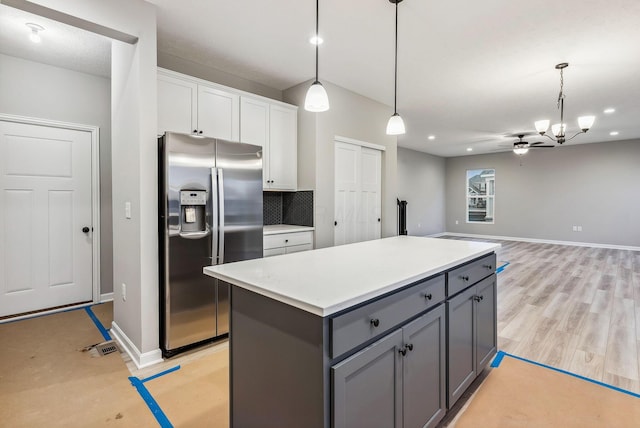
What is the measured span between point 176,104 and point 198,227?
118 centimetres

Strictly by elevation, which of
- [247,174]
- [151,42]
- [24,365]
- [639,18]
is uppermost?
[639,18]

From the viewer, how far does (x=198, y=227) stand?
102 inches

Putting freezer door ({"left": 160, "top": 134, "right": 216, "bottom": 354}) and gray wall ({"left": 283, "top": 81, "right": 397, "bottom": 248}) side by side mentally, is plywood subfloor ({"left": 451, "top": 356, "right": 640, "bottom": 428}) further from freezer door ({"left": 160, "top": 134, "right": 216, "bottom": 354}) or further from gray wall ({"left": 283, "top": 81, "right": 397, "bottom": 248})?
gray wall ({"left": 283, "top": 81, "right": 397, "bottom": 248})

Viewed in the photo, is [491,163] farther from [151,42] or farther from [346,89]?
[151,42]

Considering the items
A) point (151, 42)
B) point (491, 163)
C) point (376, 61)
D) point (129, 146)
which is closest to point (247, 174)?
point (129, 146)

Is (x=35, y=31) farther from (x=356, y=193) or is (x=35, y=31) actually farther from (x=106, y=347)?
(x=356, y=193)

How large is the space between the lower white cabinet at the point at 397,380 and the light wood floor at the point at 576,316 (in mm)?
1467

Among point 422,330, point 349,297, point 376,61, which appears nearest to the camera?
point 349,297

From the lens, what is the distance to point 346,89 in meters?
4.11

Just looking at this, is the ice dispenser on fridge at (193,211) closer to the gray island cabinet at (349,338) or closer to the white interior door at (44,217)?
the gray island cabinet at (349,338)

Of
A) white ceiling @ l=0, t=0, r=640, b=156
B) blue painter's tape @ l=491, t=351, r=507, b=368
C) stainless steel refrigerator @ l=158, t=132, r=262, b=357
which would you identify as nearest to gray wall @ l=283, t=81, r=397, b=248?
white ceiling @ l=0, t=0, r=640, b=156

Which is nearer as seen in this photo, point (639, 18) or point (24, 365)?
point (24, 365)

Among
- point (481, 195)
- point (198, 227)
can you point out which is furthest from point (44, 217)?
point (481, 195)

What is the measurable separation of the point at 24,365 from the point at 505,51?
4.99 m
